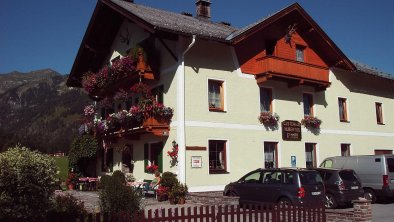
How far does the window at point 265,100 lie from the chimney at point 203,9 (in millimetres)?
6584

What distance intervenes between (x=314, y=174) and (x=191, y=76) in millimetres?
7347

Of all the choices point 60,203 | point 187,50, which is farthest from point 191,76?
point 60,203

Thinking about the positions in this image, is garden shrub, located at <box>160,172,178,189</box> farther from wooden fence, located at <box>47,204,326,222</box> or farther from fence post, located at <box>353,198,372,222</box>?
fence post, located at <box>353,198,372,222</box>

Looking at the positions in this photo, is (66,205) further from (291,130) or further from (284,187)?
(291,130)

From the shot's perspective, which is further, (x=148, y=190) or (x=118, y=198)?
(x=148, y=190)

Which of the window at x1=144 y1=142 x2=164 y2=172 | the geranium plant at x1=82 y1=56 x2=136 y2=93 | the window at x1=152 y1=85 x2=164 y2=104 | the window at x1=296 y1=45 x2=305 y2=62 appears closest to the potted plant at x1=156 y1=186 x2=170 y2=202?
the window at x1=144 y1=142 x2=164 y2=172

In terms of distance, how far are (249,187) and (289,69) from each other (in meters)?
8.39

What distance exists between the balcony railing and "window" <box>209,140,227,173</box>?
4.27 metres

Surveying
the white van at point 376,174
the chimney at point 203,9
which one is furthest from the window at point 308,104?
the chimney at point 203,9

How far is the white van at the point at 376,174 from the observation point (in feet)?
62.2

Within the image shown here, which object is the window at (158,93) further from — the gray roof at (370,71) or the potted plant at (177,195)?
the gray roof at (370,71)

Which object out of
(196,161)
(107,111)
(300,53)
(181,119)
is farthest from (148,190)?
(300,53)

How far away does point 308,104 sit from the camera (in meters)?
25.2

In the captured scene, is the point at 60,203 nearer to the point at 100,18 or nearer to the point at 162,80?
the point at 162,80
